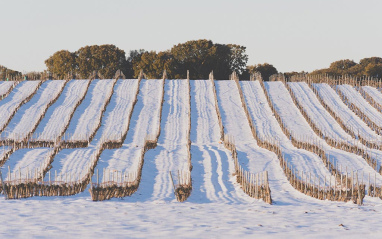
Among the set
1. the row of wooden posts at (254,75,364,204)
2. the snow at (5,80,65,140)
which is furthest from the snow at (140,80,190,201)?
the snow at (5,80,65,140)

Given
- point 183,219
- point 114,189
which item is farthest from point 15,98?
point 183,219

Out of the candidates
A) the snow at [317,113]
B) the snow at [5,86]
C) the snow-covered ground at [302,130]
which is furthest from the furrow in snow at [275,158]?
the snow at [5,86]

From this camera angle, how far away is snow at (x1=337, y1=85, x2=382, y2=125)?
3497 cm

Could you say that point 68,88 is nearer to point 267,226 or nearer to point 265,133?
point 265,133

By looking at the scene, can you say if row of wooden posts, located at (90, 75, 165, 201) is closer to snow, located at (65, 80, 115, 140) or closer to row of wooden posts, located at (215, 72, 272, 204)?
row of wooden posts, located at (215, 72, 272, 204)

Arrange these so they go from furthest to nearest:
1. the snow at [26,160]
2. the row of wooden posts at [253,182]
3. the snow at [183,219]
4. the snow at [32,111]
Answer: the snow at [32,111]
the snow at [26,160]
the row of wooden posts at [253,182]
the snow at [183,219]

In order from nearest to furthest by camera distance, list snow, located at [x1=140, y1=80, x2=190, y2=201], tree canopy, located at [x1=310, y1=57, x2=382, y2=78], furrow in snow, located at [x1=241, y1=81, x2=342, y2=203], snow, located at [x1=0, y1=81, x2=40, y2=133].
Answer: furrow in snow, located at [x1=241, y1=81, x2=342, y2=203], snow, located at [x1=140, y1=80, x2=190, y2=201], snow, located at [x1=0, y1=81, x2=40, y2=133], tree canopy, located at [x1=310, y1=57, x2=382, y2=78]

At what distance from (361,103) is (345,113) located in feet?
10.7

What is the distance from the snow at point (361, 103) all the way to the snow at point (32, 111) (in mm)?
21152

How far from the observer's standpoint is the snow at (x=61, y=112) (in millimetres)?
29969

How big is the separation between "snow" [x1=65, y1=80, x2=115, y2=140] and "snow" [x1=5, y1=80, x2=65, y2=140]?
223cm

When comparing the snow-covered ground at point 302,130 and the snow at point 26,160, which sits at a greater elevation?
the snow-covered ground at point 302,130

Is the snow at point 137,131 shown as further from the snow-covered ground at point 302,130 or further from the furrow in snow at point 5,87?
the furrow in snow at point 5,87

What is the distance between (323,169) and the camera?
2152cm
